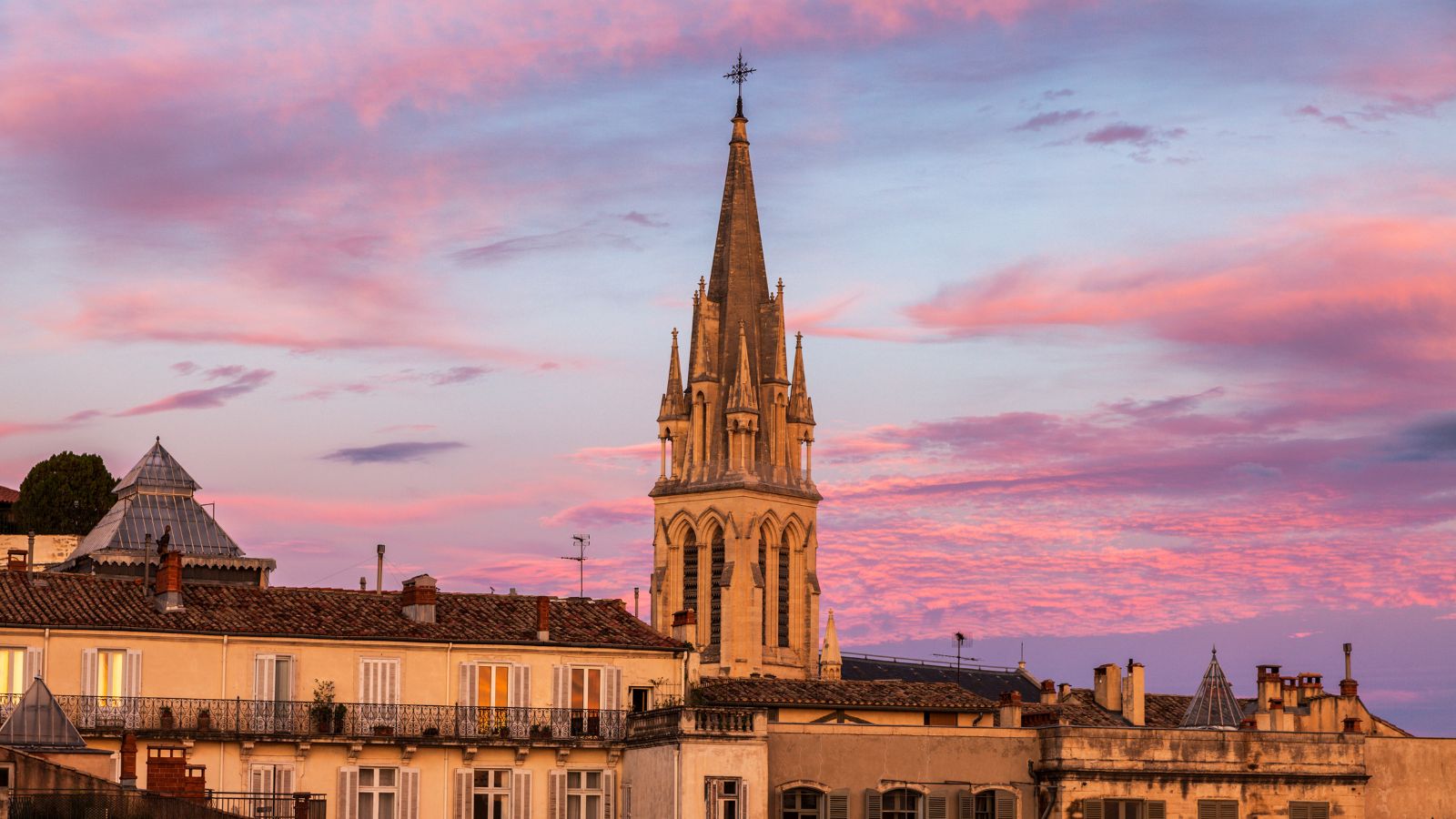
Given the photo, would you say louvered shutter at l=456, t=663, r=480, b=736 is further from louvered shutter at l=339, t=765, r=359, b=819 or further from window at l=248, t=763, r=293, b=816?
window at l=248, t=763, r=293, b=816

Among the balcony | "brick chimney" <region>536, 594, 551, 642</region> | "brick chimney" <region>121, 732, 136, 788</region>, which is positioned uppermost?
"brick chimney" <region>536, 594, 551, 642</region>

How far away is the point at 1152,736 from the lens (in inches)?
2692

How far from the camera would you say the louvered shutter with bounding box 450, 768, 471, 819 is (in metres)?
64.6

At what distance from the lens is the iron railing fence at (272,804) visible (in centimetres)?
6031

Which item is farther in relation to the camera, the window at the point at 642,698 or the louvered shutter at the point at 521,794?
the window at the point at 642,698

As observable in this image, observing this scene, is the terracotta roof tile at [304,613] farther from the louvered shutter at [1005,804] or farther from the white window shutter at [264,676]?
the louvered shutter at [1005,804]

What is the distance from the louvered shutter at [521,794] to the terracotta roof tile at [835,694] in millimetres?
7248

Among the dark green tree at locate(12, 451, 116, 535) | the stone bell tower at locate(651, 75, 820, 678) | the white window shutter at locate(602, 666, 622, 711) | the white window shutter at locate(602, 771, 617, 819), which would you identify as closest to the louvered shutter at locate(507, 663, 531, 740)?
the white window shutter at locate(602, 666, 622, 711)

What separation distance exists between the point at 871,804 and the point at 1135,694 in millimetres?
26971

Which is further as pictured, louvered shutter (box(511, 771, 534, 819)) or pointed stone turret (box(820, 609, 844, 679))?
pointed stone turret (box(820, 609, 844, 679))

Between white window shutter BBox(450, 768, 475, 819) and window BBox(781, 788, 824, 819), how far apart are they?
824 centimetres

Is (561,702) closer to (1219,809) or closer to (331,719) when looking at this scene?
(331,719)

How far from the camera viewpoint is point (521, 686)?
220ft

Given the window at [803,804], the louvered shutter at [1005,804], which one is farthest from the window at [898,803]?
the louvered shutter at [1005,804]
